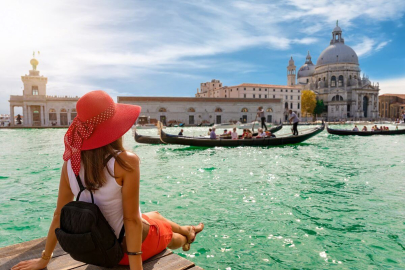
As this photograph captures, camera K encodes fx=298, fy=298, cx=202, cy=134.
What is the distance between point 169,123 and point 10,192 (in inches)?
1756

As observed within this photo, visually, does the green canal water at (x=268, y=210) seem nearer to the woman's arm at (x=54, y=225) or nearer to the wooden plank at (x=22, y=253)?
the woman's arm at (x=54, y=225)

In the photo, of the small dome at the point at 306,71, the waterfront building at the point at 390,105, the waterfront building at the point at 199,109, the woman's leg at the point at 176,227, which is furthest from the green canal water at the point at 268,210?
the waterfront building at the point at 390,105

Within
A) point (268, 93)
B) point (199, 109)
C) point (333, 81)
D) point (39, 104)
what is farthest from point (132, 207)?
point (333, 81)

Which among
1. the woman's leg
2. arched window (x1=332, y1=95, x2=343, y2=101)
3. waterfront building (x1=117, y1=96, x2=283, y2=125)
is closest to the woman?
the woman's leg

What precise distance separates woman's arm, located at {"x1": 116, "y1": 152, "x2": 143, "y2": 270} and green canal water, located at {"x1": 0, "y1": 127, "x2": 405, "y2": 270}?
482 millimetres

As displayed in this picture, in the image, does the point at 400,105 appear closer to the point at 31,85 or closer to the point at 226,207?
the point at 31,85

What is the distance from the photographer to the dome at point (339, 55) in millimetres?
75875

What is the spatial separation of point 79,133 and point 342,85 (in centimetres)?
8361

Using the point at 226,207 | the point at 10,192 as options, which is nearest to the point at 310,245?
the point at 226,207

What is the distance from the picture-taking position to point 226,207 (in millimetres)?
5672

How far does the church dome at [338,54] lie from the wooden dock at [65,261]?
8402 centimetres

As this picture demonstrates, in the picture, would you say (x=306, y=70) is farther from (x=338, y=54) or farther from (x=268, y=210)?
(x=268, y=210)

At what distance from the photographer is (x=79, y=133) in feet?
5.46

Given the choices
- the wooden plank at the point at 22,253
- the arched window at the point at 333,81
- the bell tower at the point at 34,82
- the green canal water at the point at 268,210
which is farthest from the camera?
the arched window at the point at 333,81
